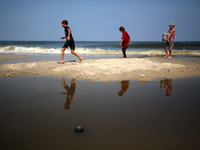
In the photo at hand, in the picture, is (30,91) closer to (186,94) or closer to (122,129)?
(122,129)

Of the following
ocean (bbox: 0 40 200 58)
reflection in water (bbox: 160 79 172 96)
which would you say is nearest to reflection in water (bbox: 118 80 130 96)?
reflection in water (bbox: 160 79 172 96)

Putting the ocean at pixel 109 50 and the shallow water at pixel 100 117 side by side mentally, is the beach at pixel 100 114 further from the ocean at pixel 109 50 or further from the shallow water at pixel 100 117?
the ocean at pixel 109 50

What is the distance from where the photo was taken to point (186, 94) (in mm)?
3570

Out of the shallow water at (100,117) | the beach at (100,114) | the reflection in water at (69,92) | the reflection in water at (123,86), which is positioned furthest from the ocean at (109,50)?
the shallow water at (100,117)

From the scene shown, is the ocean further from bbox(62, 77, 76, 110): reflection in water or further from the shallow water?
the shallow water

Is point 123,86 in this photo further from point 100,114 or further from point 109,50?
point 109,50

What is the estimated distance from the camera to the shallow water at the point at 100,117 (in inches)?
75.3

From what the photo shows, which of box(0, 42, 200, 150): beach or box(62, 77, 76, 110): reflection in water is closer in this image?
box(0, 42, 200, 150): beach

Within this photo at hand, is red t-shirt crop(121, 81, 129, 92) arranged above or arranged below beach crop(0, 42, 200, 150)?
above

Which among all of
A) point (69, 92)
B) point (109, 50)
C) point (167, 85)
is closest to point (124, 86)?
point (167, 85)

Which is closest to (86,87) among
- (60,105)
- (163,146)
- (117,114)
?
(60,105)

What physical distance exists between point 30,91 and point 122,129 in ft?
7.96

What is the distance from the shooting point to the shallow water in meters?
1.91

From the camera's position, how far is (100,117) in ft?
8.19
